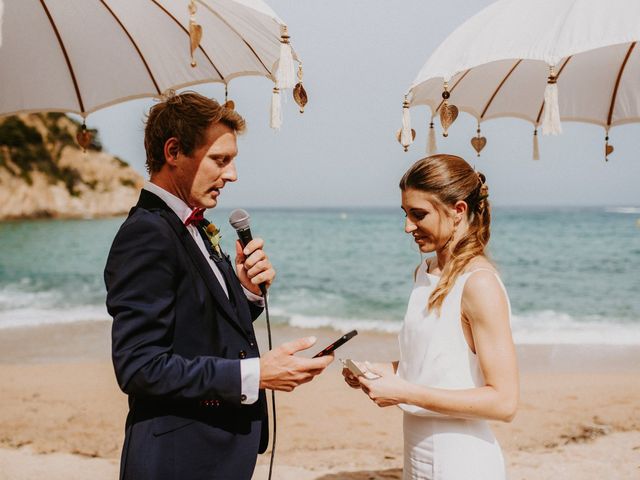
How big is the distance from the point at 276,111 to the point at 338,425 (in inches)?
190

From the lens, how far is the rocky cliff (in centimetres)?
5047

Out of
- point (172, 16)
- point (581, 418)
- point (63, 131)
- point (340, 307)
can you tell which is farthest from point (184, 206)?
point (63, 131)

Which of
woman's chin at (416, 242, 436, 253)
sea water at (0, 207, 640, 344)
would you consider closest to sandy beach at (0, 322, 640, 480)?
sea water at (0, 207, 640, 344)

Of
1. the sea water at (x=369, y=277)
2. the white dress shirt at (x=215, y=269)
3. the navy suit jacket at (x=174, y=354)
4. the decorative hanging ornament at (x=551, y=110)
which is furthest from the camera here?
the sea water at (x=369, y=277)

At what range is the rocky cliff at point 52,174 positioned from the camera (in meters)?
50.5

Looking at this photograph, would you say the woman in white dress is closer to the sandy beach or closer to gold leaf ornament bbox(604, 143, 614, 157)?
gold leaf ornament bbox(604, 143, 614, 157)

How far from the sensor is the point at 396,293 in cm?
2145

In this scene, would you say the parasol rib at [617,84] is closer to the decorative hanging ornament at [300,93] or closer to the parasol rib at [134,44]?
the decorative hanging ornament at [300,93]

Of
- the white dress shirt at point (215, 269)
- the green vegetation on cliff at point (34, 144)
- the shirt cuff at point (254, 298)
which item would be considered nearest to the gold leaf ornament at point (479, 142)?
the shirt cuff at point (254, 298)

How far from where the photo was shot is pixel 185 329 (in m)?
2.06

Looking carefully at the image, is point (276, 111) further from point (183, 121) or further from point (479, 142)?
point (479, 142)

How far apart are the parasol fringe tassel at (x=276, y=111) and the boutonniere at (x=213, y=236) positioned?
67 centimetres

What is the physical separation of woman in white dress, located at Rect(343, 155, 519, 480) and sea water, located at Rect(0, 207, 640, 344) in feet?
16.6

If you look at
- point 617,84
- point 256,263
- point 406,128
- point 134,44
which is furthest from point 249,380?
point 617,84
